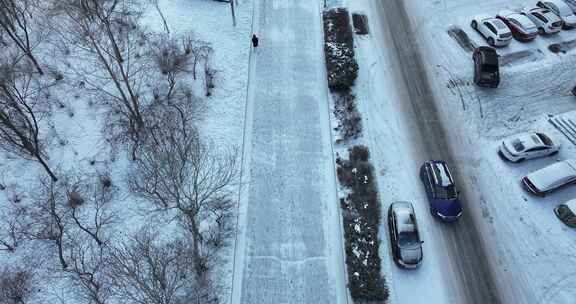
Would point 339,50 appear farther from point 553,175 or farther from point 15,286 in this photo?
point 15,286

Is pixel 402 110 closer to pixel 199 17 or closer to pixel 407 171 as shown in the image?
pixel 407 171

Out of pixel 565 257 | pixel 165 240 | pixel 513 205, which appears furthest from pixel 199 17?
pixel 565 257

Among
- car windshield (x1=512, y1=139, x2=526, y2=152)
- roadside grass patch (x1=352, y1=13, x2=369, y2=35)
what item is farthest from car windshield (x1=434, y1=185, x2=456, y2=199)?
roadside grass patch (x1=352, y1=13, x2=369, y2=35)

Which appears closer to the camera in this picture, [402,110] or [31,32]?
[402,110]

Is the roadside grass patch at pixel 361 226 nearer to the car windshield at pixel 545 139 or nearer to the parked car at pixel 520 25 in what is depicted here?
the car windshield at pixel 545 139

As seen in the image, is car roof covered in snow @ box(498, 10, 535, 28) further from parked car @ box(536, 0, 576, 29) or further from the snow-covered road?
the snow-covered road

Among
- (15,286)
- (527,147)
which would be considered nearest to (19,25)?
(15,286)
